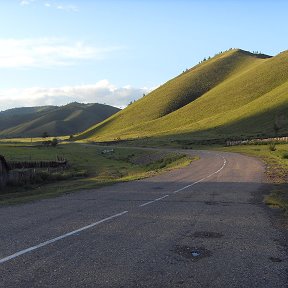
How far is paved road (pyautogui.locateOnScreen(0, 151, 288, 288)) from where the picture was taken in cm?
678

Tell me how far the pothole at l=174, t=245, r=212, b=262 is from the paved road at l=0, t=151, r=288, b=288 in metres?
0.02

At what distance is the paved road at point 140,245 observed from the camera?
267 inches

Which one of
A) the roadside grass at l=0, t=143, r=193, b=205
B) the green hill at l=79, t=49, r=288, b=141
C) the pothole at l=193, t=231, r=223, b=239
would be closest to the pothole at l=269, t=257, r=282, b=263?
the pothole at l=193, t=231, r=223, b=239

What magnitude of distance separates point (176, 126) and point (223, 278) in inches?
6231

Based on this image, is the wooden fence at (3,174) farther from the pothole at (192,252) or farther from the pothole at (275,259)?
the pothole at (275,259)

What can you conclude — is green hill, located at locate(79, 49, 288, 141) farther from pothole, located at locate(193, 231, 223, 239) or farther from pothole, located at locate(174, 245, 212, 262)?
pothole, located at locate(174, 245, 212, 262)

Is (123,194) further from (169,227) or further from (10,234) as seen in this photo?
(10,234)

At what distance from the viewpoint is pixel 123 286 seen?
637cm

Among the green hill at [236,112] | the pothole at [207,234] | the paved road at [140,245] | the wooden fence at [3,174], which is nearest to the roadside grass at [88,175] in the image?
the wooden fence at [3,174]

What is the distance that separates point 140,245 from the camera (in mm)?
8852

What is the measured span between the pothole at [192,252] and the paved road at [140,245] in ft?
0.06

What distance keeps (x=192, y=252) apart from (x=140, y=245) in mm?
1088

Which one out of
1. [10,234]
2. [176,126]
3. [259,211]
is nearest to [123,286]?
[10,234]

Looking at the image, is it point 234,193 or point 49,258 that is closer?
point 49,258
